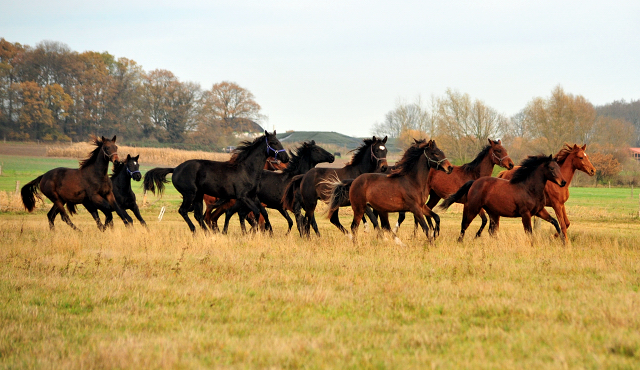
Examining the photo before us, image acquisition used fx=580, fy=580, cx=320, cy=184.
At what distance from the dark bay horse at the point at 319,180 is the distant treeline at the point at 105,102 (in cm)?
4909

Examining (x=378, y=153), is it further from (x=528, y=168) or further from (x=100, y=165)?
(x=100, y=165)

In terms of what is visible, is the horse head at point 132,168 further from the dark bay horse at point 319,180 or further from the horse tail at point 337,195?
the horse tail at point 337,195

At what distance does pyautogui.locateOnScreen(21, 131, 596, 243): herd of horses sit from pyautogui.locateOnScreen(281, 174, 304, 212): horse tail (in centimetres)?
2

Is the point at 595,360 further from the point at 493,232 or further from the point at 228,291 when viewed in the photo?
the point at 493,232

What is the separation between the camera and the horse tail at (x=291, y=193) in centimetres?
1180

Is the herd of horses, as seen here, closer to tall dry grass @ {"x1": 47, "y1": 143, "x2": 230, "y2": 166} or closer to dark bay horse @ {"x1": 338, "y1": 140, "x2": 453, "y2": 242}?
dark bay horse @ {"x1": 338, "y1": 140, "x2": 453, "y2": 242}

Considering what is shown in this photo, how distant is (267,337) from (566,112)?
43828 millimetres

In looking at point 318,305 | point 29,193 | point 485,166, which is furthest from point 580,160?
point 29,193

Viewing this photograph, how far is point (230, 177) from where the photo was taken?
38.2 ft

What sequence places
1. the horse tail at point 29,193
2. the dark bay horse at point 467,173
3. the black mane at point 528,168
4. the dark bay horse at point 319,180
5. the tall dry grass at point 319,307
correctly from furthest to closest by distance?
1. the horse tail at point 29,193
2. the dark bay horse at point 467,173
3. the dark bay horse at point 319,180
4. the black mane at point 528,168
5. the tall dry grass at point 319,307

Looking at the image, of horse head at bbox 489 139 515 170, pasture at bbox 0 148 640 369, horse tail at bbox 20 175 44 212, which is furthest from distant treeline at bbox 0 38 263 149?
pasture at bbox 0 148 640 369

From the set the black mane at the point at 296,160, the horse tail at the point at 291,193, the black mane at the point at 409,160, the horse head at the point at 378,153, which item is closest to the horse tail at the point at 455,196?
the black mane at the point at 409,160

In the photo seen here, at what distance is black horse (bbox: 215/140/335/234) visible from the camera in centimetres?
1244

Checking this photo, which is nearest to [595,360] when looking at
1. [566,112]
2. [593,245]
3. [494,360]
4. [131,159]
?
[494,360]
